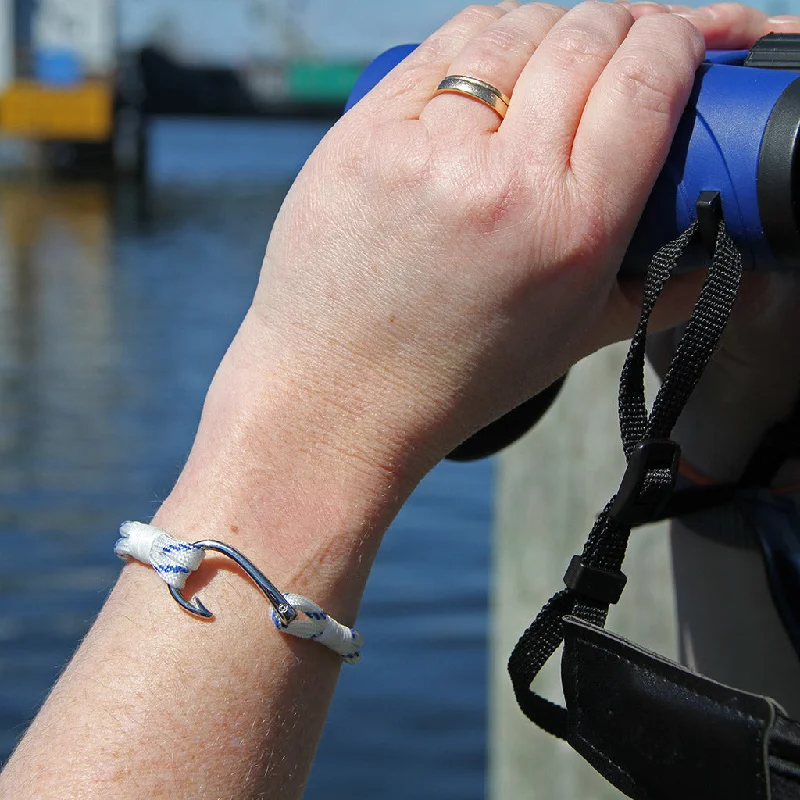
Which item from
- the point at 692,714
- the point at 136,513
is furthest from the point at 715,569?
the point at 136,513

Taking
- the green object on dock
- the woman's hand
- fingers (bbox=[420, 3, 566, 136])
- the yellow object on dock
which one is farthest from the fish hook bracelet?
the green object on dock

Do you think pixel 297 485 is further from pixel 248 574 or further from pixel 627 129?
pixel 627 129

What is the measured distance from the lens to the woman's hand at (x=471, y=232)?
0.98m

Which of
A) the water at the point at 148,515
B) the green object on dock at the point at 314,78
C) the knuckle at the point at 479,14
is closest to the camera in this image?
the knuckle at the point at 479,14

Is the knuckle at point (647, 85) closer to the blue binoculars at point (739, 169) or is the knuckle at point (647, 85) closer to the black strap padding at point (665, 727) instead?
the blue binoculars at point (739, 169)

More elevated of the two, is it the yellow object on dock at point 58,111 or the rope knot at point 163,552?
the rope knot at point 163,552

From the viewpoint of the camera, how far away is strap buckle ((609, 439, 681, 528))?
3.22 ft

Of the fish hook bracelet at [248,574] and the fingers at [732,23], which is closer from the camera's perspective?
the fish hook bracelet at [248,574]

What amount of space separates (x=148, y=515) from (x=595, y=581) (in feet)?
11.6

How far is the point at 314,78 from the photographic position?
49062mm

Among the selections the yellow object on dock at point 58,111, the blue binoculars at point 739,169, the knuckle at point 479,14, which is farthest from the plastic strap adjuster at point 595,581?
the yellow object on dock at point 58,111

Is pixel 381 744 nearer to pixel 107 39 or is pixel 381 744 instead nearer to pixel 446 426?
pixel 446 426

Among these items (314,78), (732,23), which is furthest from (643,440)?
(314,78)

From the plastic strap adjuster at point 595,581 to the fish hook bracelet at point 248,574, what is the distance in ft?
0.63
